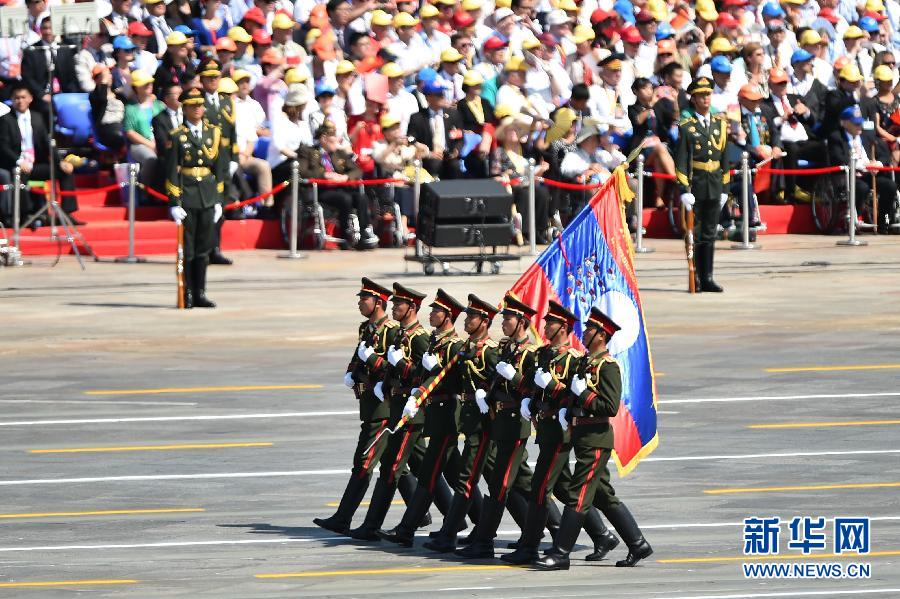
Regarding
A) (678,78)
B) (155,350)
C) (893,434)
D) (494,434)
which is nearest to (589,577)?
(494,434)

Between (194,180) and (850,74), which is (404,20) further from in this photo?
(194,180)

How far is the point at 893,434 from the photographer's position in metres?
18.7

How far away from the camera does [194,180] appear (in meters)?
26.6

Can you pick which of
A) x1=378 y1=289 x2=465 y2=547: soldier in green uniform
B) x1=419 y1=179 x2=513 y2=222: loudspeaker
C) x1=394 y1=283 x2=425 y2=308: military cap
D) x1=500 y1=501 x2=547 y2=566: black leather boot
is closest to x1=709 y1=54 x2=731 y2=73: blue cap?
x1=419 y1=179 x2=513 y2=222: loudspeaker

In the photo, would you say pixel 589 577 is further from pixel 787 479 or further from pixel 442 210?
pixel 442 210

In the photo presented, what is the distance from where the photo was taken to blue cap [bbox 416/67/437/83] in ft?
107

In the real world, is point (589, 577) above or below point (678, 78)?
below

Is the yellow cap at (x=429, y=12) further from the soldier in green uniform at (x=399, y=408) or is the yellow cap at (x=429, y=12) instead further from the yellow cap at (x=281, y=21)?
the soldier in green uniform at (x=399, y=408)

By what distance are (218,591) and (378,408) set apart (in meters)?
2.77

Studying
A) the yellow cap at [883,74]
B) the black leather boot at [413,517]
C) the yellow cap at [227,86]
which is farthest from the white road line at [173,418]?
the yellow cap at [883,74]

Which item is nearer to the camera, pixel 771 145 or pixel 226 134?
pixel 226 134

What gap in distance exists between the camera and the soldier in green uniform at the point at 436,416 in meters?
14.7

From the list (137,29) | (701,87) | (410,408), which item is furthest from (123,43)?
(410,408)

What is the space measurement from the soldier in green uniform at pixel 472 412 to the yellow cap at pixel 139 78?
56.2ft
